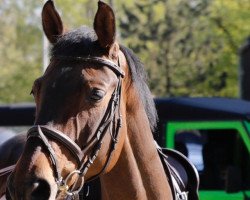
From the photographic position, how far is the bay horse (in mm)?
3381

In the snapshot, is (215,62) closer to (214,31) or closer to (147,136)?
(214,31)

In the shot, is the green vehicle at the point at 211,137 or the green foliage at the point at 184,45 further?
the green foliage at the point at 184,45

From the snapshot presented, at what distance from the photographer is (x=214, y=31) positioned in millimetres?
28453

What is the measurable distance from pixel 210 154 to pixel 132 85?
4.50 metres

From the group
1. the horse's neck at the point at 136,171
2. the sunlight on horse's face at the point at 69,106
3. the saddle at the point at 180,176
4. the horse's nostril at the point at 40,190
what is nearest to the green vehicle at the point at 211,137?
the saddle at the point at 180,176

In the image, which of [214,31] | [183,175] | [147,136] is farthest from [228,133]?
[214,31]

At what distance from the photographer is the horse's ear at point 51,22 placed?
3853 millimetres

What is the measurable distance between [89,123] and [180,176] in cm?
167

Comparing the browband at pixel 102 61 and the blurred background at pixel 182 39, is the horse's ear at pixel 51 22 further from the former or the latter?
the blurred background at pixel 182 39

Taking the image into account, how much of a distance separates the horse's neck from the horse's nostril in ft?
2.30

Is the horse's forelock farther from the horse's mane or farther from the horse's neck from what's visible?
the horse's neck

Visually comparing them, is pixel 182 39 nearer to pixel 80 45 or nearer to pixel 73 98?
pixel 80 45

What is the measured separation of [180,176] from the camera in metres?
5.11

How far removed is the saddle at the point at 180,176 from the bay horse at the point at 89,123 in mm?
170
